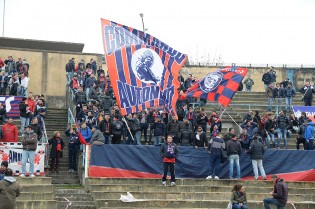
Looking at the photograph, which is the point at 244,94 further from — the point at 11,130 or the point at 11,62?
the point at 11,130

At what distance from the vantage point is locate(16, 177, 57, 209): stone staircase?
19.1m

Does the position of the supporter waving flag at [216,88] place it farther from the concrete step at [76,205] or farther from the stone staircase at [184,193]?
the concrete step at [76,205]

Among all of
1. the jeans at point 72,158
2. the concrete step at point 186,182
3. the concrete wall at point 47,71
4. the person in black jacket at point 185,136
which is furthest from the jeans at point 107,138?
the concrete wall at point 47,71

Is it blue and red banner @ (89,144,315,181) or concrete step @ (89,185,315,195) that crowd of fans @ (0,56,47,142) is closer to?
blue and red banner @ (89,144,315,181)

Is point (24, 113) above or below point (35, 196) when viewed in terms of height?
above

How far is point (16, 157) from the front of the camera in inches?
848

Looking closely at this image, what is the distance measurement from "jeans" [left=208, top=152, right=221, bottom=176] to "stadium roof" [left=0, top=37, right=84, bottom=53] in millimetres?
17097

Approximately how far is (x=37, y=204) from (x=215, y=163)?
6672 millimetres

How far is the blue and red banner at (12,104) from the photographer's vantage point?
26.6m

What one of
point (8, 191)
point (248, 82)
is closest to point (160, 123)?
point (8, 191)

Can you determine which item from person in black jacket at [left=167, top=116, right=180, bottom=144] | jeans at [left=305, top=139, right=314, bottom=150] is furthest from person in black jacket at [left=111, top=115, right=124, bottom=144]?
jeans at [left=305, top=139, right=314, bottom=150]

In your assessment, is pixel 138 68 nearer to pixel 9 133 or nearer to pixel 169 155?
pixel 169 155

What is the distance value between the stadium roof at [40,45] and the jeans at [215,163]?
17097mm

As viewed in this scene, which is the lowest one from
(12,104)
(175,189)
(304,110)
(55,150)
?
(175,189)
